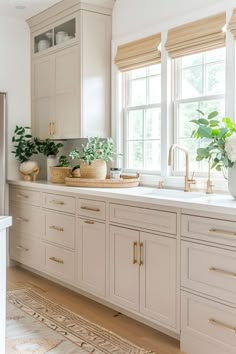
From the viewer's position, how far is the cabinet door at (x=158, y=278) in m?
2.91

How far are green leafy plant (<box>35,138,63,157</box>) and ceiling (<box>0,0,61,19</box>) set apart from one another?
1336mm

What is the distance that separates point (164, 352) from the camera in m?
2.83

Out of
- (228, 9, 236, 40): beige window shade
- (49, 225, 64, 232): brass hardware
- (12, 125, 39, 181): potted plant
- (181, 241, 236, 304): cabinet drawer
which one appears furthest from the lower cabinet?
(12, 125, 39, 181): potted plant

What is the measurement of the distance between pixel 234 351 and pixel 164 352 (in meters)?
0.50

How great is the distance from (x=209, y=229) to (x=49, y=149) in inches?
107

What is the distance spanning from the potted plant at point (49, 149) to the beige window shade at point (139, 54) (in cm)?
119

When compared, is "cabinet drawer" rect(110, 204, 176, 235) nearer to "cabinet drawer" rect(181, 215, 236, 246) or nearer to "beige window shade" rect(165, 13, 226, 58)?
"cabinet drawer" rect(181, 215, 236, 246)

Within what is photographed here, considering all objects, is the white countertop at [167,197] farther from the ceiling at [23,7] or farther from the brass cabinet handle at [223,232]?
the ceiling at [23,7]

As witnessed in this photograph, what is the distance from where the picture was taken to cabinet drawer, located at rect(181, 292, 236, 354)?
8.27 ft

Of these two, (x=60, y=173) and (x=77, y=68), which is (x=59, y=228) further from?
(x=77, y=68)

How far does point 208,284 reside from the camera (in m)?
2.64

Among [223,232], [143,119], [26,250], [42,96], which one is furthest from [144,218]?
[42,96]

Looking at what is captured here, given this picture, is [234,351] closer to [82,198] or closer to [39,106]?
[82,198]

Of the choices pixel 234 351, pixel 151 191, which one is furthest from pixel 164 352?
pixel 151 191
